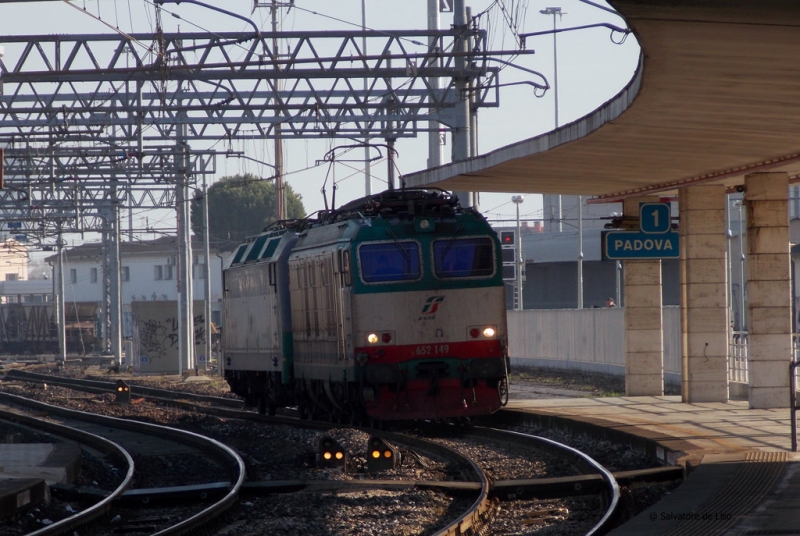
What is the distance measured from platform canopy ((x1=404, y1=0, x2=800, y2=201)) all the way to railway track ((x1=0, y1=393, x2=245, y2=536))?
5515 millimetres

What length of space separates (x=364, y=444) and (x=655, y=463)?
428 centimetres

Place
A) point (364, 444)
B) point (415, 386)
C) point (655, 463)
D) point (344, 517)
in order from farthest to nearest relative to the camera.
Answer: point (415, 386) → point (364, 444) → point (655, 463) → point (344, 517)

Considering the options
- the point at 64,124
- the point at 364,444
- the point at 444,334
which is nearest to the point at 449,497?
the point at 364,444

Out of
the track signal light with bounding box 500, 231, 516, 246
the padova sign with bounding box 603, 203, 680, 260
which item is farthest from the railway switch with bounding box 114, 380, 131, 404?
the padova sign with bounding box 603, 203, 680, 260

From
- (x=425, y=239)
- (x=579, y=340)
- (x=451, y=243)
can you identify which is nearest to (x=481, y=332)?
(x=451, y=243)

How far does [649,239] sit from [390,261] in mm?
4371

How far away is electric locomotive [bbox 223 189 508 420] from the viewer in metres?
17.1

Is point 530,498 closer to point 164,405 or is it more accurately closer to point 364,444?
point 364,444

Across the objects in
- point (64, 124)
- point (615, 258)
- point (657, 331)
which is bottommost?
point (657, 331)

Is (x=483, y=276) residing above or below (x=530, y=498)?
above

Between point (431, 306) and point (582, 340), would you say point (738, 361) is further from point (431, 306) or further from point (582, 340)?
point (582, 340)

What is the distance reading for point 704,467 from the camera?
11336 millimetres

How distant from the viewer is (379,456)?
1366 cm

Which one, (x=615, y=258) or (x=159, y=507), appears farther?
(x=615, y=258)
